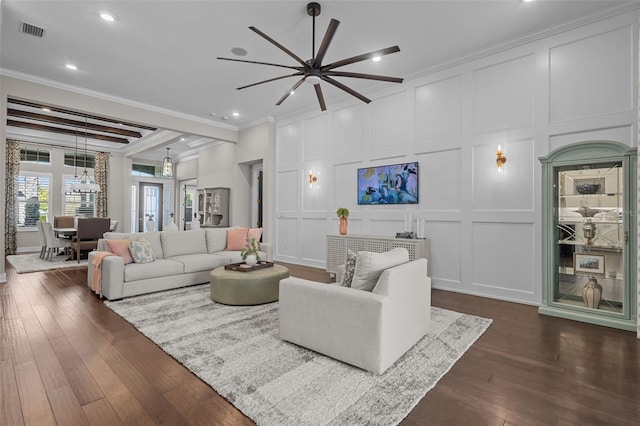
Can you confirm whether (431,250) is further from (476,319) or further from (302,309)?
(302,309)

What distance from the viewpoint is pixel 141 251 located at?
14.4 ft

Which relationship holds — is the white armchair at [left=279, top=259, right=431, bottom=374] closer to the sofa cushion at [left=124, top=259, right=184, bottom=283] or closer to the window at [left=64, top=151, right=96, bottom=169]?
the sofa cushion at [left=124, top=259, right=184, bottom=283]

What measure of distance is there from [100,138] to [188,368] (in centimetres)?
931

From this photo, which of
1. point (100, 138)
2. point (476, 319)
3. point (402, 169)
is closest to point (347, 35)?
point (402, 169)

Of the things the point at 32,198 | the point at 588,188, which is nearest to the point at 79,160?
the point at 32,198

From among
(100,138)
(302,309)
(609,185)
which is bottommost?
(302,309)

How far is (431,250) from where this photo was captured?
188 inches

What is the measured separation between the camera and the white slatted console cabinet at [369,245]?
4450 mm

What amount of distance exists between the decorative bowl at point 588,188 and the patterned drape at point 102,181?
11.7 m

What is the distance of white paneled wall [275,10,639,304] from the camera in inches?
136

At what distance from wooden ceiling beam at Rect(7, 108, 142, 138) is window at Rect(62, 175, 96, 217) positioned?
7.88ft

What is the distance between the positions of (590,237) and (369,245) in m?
2.66

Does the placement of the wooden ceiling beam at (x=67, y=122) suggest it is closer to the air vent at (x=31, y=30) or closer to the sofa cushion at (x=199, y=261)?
the air vent at (x=31, y=30)

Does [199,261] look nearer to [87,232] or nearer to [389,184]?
[389,184]
